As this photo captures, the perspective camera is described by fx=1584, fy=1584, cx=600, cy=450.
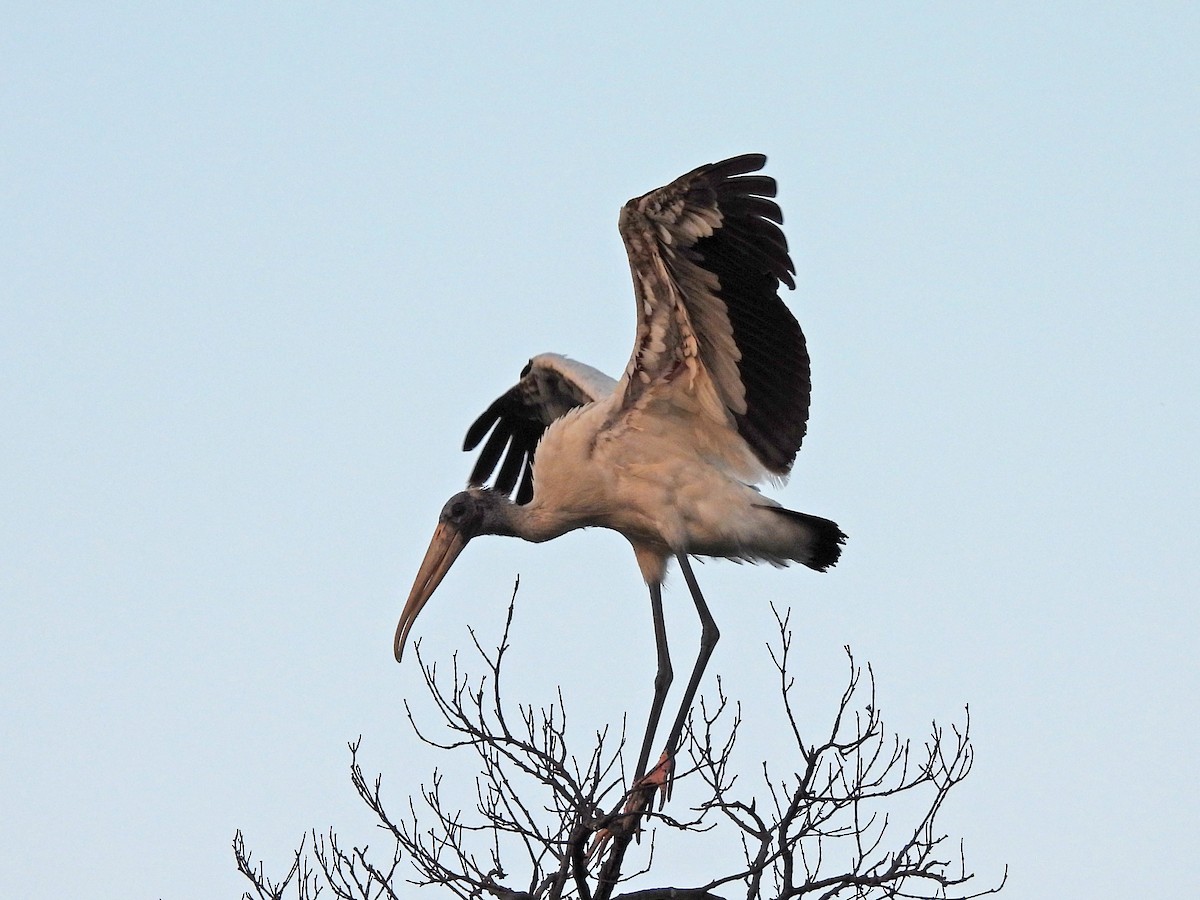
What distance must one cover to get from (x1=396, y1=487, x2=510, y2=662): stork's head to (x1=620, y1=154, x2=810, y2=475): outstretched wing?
3.66 feet

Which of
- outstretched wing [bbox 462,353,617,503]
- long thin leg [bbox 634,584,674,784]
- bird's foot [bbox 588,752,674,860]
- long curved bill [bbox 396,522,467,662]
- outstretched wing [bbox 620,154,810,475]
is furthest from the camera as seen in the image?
outstretched wing [bbox 462,353,617,503]

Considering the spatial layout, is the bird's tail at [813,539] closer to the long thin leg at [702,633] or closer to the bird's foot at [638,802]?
the long thin leg at [702,633]

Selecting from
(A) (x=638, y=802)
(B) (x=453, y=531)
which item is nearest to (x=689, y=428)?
(B) (x=453, y=531)

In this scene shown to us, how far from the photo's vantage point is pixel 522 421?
952 cm

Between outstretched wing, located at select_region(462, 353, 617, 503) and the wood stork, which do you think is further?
outstretched wing, located at select_region(462, 353, 617, 503)

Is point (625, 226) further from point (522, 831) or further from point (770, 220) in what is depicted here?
point (522, 831)

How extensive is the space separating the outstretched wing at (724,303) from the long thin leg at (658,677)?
0.93 meters

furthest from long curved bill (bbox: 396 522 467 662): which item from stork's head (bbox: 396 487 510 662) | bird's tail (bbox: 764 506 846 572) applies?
bird's tail (bbox: 764 506 846 572)

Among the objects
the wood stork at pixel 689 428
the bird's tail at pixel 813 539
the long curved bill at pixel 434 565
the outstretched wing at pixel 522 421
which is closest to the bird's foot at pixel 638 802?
the wood stork at pixel 689 428

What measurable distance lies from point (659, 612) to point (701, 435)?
0.94 m

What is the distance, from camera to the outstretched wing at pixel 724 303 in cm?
637

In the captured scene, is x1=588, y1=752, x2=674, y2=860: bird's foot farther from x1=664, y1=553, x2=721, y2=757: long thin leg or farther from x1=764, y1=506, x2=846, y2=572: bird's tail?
x1=764, y1=506, x2=846, y2=572: bird's tail

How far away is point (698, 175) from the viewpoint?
249 inches

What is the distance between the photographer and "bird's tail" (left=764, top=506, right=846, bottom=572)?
734 cm
